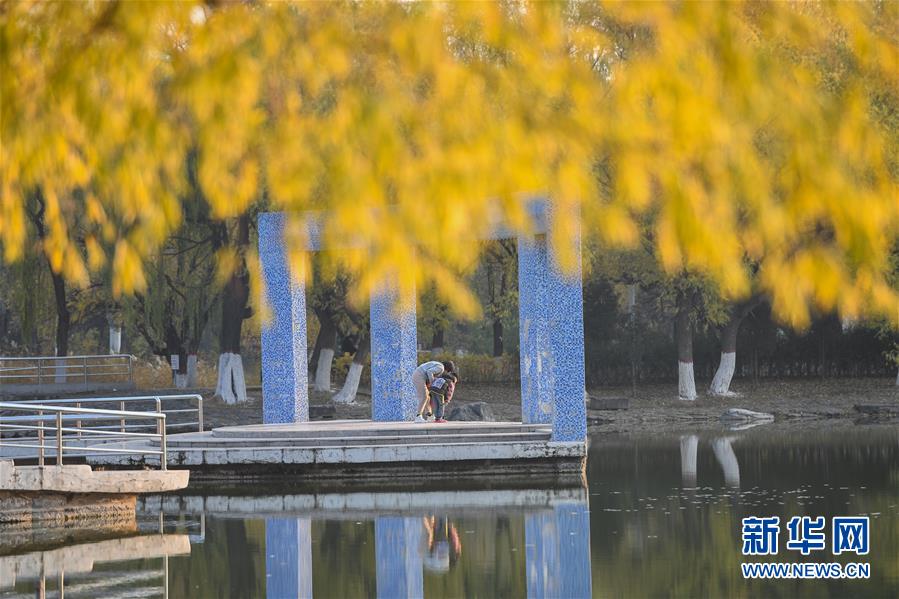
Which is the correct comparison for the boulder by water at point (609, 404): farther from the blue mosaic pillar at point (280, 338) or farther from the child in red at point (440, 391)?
the child in red at point (440, 391)

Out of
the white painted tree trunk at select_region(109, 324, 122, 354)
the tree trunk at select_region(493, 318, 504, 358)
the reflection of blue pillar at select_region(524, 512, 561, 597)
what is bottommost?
the reflection of blue pillar at select_region(524, 512, 561, 597)

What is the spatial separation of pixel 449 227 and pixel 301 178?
2.92 ft

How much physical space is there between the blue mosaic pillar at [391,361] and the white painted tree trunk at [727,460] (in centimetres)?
568

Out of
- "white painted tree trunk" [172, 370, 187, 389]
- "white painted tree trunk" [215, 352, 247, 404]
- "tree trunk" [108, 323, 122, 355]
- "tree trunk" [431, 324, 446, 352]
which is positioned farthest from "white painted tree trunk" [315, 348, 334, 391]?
"tree trunk" [108, 323, 122, 355]

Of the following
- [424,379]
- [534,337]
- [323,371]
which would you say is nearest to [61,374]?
[323,371]

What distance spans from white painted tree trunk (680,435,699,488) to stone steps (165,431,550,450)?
7.73 feet

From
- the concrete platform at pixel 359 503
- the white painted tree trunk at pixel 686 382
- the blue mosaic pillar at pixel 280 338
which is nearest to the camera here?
the concrete platform at pixel 359 503

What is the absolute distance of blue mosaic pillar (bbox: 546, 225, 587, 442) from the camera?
23.9m

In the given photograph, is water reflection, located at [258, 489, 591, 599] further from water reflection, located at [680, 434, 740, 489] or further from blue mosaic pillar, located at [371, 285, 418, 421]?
blue mosaic pillar, located at [371, 285, 418, 421]

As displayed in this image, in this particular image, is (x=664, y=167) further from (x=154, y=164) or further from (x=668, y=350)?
(x=668, y=350)

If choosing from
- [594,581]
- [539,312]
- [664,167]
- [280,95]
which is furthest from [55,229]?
[539,312]

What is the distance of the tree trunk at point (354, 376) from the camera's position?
133 ft

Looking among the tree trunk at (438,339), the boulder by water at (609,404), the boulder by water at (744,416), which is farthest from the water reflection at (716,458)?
the tree trunk at (438,339)

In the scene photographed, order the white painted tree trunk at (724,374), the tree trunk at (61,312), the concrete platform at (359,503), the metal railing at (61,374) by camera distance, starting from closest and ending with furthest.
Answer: the concrete platform at (359,503) → the metal railing at (61,374) → the tree trunk at (61,312) → the white painted tree trunk at (724,374)
